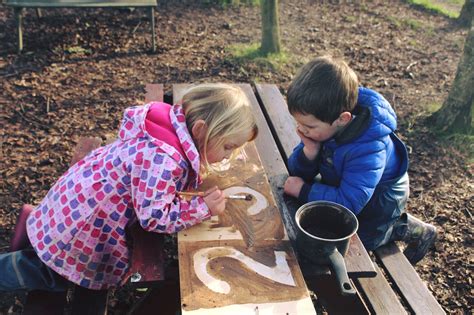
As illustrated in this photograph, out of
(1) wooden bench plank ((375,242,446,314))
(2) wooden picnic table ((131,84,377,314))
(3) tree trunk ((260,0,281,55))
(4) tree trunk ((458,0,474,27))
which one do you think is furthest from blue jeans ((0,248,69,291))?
(4) tree trunk ((458,0,474,27))

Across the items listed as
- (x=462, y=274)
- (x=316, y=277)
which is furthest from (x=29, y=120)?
(x=462, y=274)

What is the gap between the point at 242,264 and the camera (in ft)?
6.13

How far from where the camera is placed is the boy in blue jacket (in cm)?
227

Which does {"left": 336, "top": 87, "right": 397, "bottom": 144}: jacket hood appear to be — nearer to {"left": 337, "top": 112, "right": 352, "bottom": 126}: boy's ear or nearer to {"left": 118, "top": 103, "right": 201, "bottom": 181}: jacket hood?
{"left": 337, "top": 112, "right": 352, "bottom": 126}: boy's ear

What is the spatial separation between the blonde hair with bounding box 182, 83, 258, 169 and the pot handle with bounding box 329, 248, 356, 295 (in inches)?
25.4

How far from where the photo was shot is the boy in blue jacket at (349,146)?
7.45 feet

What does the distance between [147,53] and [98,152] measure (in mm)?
3918

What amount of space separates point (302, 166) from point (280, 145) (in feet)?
1.72

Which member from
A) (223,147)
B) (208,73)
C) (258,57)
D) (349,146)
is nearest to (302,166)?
(349,146)

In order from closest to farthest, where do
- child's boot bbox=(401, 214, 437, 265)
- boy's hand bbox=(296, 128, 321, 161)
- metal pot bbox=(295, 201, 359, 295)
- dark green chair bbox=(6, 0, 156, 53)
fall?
metal pot bbox=(295, 201, 359, 295), boy's hand bbox=(296, 128, 321, 161), child's boot bbox=(401, 214, 437, 265), dark green chair bbox=(6, 0, 156, 53)

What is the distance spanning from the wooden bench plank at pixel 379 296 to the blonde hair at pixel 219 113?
90cm

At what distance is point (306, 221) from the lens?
82.7 inches

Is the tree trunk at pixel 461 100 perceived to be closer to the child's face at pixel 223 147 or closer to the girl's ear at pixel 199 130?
the child's face at pixel 223 147

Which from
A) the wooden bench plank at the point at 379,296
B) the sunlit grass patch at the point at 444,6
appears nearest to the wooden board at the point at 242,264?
the wooden bench plank at the point at 379,296
